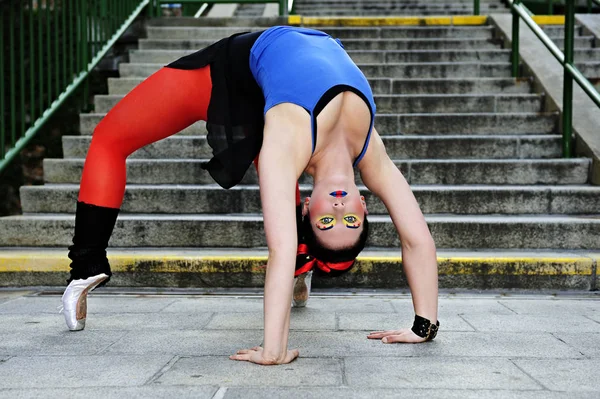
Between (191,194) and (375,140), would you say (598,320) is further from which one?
(191,194)

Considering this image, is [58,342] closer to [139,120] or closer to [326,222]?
[139,120]

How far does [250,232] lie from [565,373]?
2.52 metres

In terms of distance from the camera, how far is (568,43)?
215 inches

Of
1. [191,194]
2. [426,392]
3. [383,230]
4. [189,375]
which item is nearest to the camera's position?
[426,392]

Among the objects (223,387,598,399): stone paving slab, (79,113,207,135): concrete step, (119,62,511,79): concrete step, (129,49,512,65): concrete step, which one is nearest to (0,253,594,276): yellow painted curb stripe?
(79,113,207,135): concrete step

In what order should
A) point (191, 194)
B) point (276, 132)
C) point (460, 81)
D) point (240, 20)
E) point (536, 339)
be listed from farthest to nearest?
point (240, 20)
point (460, 81)
point (191, 194)
point (536, 339)
point (276, 132)

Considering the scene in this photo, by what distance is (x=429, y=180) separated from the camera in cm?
533

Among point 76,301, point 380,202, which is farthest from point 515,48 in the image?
point 76,301

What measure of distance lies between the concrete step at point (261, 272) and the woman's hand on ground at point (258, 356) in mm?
1576

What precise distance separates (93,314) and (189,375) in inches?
49.8

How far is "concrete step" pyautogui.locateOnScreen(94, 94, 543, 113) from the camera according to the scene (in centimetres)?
615

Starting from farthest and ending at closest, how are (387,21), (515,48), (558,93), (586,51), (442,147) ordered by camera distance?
(387,21) → (586,51) → (515,48) → (558,93) → (442,147)

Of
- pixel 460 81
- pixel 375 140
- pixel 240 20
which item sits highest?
pixel 240 20

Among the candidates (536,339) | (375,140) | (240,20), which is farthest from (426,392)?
(240,20)
